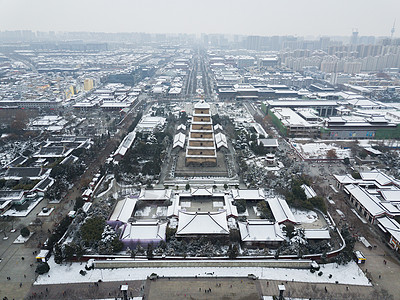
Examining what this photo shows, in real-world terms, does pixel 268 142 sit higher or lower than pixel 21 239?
higher

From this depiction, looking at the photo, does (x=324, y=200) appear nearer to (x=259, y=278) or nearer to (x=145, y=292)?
(x=259, y=278)

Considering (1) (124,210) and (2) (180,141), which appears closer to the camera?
(1) (124,210)

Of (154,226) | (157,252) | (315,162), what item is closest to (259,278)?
(157,252)

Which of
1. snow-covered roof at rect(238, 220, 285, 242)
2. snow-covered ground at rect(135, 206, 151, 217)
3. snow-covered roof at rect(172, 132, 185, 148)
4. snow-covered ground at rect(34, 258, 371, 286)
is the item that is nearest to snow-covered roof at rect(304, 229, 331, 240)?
snow-covered roof at rect(238, 220, 285, 242)

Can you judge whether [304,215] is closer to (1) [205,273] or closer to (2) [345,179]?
(2) [345,179]

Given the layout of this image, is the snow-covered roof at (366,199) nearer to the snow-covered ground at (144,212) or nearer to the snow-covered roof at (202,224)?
the snow-covered roof at (202,224)

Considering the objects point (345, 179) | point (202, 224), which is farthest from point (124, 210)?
point (345, 179)
